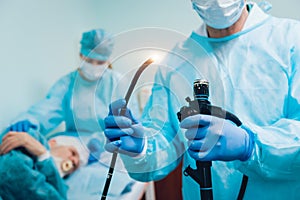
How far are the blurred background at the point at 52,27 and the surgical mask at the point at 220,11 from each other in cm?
82

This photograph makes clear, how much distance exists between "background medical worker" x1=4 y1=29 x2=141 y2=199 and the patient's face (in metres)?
0.05

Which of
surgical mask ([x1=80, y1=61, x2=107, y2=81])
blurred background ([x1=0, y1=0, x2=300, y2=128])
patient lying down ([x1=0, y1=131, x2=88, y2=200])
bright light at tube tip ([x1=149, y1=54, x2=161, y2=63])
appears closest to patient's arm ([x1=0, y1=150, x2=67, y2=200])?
patient lying down ([x1=0, y1=131, x2=88, y2=200])

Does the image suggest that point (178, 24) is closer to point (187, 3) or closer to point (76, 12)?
point (187, 3)

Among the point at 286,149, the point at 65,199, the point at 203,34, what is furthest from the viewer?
the point at 65,199

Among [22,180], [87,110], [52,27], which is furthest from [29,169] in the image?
[52,27]

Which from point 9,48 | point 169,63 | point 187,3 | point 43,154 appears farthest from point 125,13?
point 169,63

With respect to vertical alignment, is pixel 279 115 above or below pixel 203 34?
below

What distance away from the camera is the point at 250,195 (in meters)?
0.73

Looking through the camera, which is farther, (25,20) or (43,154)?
(25,20)

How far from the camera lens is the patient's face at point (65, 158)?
4.95ft

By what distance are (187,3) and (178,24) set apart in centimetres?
14

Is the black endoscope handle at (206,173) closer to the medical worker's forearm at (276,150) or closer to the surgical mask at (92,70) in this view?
the medical worker's forearm at (276,150)

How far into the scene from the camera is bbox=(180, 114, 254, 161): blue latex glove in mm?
562

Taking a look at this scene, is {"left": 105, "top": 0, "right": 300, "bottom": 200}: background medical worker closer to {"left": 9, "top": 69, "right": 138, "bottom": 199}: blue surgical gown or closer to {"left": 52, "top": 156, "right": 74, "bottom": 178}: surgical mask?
{"left": 9, "top": 69, "right": 138, "bottom": 199}: blue surgical gown
